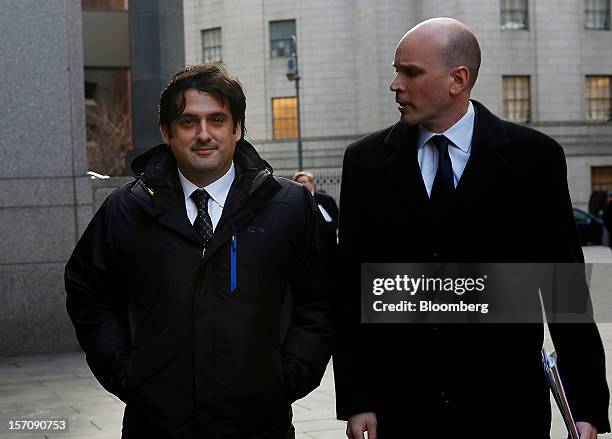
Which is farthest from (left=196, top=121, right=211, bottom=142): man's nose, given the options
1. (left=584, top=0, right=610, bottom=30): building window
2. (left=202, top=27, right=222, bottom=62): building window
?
(left=202, top=27, right=222, bottom=62): building window

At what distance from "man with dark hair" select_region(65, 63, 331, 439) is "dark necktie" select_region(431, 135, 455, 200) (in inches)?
18.5

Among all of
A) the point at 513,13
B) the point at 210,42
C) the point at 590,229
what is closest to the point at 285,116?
the point at 210,42

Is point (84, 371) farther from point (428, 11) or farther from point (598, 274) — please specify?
point (428, 11)

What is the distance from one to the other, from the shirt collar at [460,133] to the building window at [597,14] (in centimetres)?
4340

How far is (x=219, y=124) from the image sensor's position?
377 cm

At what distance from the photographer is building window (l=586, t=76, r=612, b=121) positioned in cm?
4516

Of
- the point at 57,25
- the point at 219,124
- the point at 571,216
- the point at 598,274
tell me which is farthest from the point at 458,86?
the point at 598,274

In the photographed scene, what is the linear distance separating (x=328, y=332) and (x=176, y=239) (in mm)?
667

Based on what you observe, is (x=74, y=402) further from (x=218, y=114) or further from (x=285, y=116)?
(x=285, y=116)

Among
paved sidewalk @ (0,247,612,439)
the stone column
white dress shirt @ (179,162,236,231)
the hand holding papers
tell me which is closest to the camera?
the hand holding papers

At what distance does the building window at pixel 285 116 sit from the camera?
48438 millimetres

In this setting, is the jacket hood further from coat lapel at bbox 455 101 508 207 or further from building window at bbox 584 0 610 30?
building window at bbox 584 0 610 30

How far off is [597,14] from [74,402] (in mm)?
40655

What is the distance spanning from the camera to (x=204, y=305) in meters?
3.64
